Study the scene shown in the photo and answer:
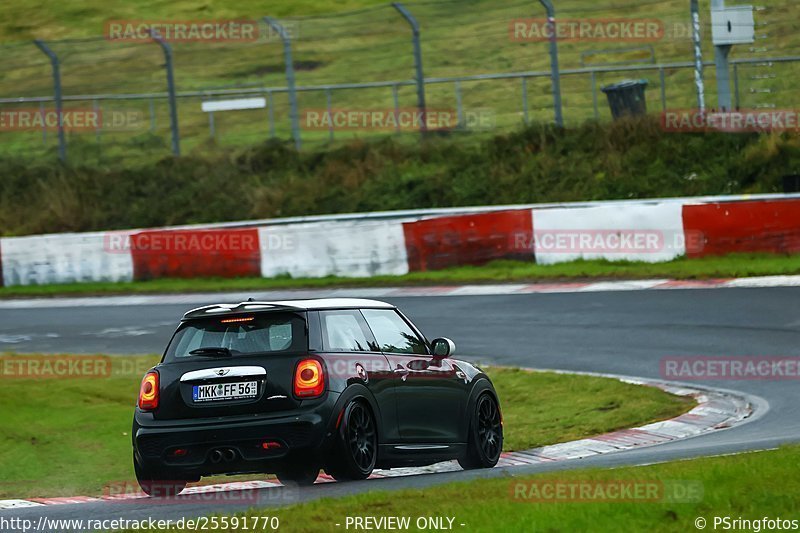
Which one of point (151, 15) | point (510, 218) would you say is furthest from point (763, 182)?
point (151, 15)

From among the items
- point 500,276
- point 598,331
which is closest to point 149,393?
point 598,331

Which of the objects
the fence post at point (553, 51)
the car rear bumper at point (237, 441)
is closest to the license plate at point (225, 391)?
the car rear bumper at point (237, 441)

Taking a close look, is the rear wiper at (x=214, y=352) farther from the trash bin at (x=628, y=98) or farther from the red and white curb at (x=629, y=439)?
the trash bin at (x=628, y=98)

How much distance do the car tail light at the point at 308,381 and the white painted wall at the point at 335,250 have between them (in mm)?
15143

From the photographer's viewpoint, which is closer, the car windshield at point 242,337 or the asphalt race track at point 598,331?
the car windshield at point 242,337

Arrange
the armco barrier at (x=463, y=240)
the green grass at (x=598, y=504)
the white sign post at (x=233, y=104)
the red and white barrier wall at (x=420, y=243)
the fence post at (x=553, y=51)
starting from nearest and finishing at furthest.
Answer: the green grass at (x=598, y=504) → the red and white barrier wall at (x=420, y=243) → the armco barrier at (x=463, y=240) → the fence post at (x=553, y=51) → the white sign post at (x=233, y=104)

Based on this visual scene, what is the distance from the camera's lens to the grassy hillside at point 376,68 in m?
30.4

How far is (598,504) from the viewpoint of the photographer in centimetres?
691

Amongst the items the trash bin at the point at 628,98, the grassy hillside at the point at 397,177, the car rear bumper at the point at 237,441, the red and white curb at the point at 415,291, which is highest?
the trash bin at the point at 628,98

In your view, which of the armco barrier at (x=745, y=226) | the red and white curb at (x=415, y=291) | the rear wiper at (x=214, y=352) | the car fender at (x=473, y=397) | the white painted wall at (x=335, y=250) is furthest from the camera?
the white painted wall at (x=335, y=250)

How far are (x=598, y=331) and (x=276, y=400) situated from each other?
9.29 meters

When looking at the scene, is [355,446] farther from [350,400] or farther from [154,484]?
[154,484]

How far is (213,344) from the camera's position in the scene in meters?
9.23

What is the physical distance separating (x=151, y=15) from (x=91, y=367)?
114 feet
